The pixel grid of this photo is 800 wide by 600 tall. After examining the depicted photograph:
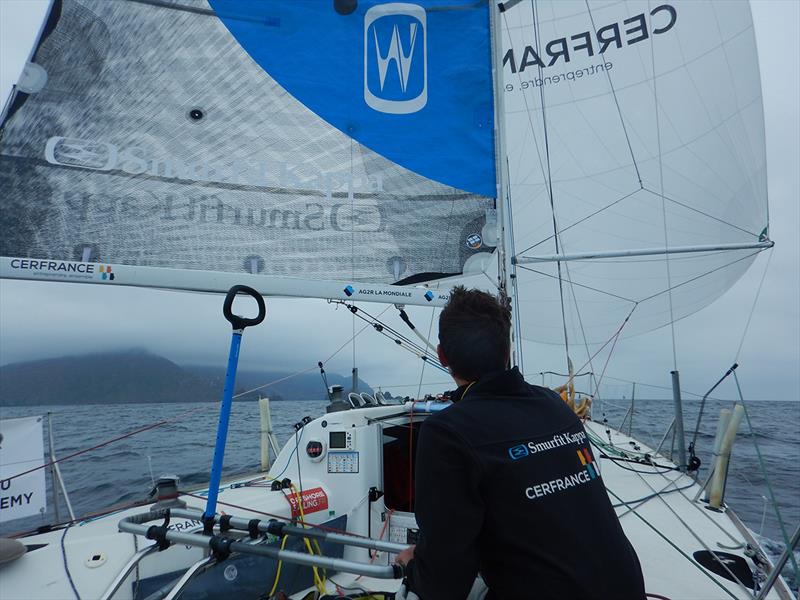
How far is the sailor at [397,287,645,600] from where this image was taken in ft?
3.60

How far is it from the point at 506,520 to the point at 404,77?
3248 mm

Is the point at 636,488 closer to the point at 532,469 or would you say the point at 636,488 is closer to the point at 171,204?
the point at 532,469

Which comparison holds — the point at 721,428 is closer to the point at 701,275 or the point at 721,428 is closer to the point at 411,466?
the point at 411,466

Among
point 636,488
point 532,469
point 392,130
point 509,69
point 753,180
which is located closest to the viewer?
point 532,469

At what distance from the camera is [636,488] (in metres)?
4.92

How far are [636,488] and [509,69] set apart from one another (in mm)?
7734

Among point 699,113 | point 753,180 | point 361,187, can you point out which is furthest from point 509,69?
point 361,187

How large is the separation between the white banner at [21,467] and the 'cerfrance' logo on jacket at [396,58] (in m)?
3.34

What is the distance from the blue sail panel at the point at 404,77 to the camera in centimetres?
342

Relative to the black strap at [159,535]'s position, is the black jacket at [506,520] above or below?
above

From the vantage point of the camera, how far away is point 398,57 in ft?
11.7

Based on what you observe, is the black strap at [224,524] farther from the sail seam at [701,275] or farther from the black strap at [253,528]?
the sail seam at [701,275]

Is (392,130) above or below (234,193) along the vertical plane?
above

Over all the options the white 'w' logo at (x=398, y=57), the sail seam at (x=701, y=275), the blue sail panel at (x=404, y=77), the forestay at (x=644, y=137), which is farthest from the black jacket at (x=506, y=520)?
the sail seam at (x=701, y=275)
